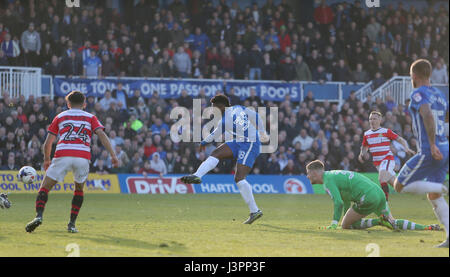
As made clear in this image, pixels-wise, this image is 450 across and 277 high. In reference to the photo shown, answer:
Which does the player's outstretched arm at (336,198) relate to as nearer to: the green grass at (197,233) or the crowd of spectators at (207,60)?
the green grass at (197,233)

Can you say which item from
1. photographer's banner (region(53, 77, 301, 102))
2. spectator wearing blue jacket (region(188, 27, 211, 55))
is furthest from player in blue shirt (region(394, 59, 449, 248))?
spectator wearing blue jacket (region(188, 27, 211, 55))

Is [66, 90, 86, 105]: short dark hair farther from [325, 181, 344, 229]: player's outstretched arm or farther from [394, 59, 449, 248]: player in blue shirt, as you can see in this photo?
[394, 59, 449, 248]: player in blue shirt

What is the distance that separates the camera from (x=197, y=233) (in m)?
10.8

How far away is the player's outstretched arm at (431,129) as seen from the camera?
8.46 metres

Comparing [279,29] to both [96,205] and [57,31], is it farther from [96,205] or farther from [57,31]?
[96,205]

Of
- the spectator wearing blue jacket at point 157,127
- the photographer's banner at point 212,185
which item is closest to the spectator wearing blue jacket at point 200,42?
the spectator wearing blue jacket at point 157,127

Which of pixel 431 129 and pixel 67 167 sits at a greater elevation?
pixel 431 129

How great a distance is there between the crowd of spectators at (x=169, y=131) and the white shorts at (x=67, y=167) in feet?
37.1

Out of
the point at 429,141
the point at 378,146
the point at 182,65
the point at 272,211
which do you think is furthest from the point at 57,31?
the point at 429,141

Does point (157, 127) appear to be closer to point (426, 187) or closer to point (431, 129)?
point (426, 187)

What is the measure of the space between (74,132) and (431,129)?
5.05 m

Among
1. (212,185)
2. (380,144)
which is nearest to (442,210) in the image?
(380,144)

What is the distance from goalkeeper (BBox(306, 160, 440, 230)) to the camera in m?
11.2

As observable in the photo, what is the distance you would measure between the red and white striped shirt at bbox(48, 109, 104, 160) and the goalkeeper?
3383 millimetres
